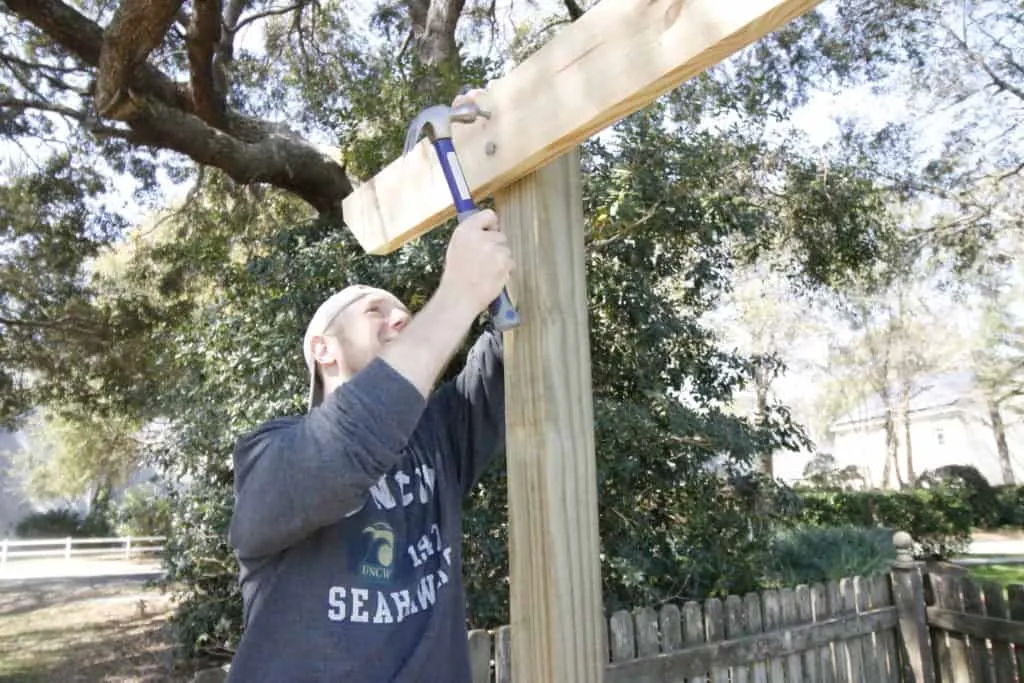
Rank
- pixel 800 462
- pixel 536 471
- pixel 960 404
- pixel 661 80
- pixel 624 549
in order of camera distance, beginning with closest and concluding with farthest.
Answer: pixel 661 80, pixel 536 471, pixel 624 549, pixel 960 404, pixel 800 462

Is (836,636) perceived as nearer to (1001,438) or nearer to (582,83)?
(582,83)

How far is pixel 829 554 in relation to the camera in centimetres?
625

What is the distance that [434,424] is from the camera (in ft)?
4.32

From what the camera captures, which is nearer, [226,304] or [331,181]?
[226,304]

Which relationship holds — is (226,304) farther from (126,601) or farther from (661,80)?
(126,601)

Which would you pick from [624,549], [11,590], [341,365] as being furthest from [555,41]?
[11,590]

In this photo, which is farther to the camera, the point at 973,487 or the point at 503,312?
the point at 973,487

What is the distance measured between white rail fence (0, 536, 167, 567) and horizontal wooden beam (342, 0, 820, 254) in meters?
23.1

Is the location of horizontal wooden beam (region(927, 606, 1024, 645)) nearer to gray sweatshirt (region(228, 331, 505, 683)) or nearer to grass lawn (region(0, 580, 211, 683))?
gray sweatshirt (region(228, 331, 505, 683))

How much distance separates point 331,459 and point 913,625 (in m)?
4.30

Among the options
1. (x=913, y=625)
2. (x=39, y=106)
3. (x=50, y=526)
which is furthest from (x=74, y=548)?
(x=913, y=625)

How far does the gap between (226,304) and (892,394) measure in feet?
106

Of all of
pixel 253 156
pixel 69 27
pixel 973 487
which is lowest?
pixel 973 487

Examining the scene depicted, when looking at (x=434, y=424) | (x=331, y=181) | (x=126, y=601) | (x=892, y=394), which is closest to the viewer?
(x=434, y=424)
